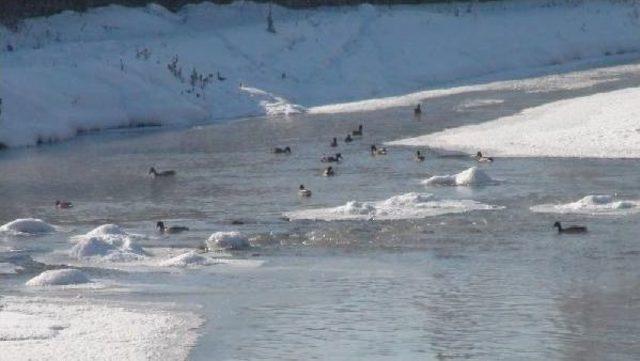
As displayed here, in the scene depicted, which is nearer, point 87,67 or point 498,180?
point 498,180

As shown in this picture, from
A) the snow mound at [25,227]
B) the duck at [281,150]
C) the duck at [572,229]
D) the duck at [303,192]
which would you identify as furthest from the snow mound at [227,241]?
the duck at [281,150]

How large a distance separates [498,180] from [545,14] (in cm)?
2910

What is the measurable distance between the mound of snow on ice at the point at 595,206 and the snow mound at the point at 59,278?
248 inches

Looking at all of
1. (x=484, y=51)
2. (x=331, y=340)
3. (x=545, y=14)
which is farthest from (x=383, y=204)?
(x=545, y=14)

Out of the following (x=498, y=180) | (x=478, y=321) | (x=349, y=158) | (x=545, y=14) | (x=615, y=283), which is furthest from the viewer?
(x=545, y=14)

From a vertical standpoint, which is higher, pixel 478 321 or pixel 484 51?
pixel 484 51

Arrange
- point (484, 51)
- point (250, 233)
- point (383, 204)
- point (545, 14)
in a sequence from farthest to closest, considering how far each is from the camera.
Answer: point (545, 14), point (484, 51), point (383, 204), point (250, 233)

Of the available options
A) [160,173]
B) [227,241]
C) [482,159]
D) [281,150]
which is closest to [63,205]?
[160,173]

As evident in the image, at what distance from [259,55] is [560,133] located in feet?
45.0

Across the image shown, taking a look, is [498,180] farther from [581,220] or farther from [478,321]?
[478,321]

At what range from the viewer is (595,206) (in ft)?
63.4

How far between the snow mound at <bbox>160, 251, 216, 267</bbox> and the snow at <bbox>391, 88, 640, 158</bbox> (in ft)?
31.7

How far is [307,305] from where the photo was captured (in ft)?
47.2

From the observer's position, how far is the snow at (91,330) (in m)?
12.5
